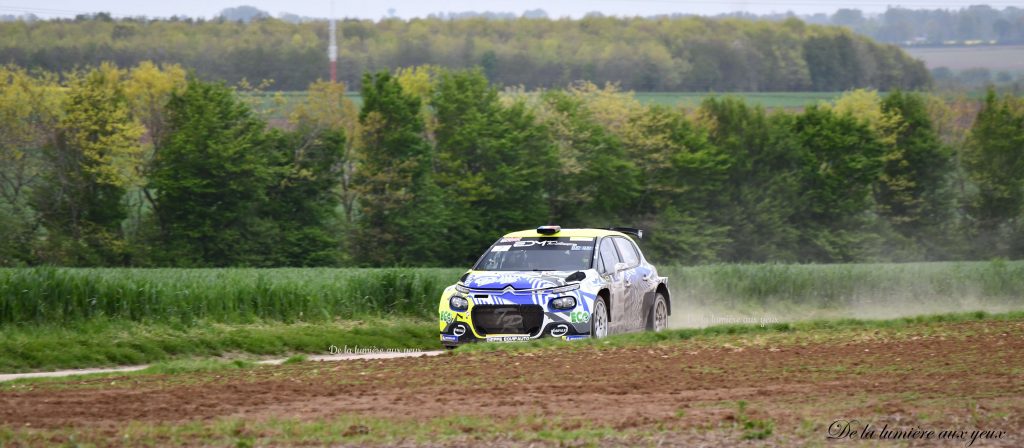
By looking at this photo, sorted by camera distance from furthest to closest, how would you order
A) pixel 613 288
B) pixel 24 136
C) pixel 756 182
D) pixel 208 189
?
1. pixel 756 182
2. pixel 208 189
3. pixel 24 136
4. pixel 613 288

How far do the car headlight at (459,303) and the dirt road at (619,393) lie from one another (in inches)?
58.6

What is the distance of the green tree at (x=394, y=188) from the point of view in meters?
57.2

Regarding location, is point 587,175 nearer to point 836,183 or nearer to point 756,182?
point 756,182

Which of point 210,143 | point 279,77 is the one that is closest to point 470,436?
point 210,143

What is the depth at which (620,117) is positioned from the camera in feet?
228

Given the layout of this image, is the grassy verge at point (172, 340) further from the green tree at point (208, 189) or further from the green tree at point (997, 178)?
the green tree at point (997, 178)

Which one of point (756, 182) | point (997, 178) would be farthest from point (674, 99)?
point (997, 178)

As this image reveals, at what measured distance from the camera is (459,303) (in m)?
16.4

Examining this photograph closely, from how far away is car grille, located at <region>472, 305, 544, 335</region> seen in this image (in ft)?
53.0

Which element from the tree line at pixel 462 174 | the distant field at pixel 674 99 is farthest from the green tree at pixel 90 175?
the distant field at pixel 674 99

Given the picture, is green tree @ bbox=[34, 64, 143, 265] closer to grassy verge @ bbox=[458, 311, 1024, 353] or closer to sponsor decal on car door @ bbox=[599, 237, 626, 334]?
sponsor decal on car door @ bbox=[599, 237, 626, 334]

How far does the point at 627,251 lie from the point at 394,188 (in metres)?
39.8

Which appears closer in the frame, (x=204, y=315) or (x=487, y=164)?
(x=204, y=315)

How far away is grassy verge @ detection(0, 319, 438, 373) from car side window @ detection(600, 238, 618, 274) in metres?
3.32
